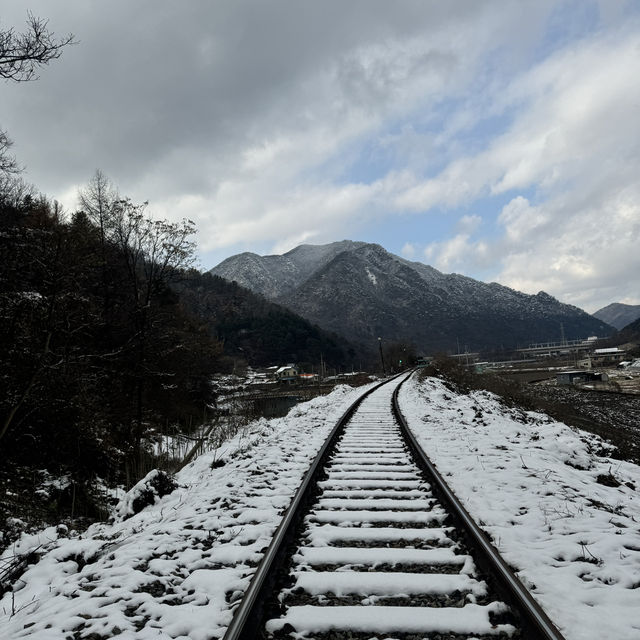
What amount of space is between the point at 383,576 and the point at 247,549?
1389 millimetres

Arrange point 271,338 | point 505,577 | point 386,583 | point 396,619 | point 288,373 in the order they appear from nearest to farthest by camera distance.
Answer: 1. point 396,619
2. point 505,577
3. point 386,583
4. point 288,373
5. point 271,338

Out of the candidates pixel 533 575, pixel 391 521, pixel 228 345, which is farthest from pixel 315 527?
pixel 228 345

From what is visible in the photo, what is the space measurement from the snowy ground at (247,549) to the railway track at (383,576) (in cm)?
29

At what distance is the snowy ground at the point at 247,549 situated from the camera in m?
2.89

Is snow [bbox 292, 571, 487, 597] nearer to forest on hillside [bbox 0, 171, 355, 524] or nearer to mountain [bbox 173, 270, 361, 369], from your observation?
forest on hillside [bbox 0, 171, 355, 524]

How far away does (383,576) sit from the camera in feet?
10.6

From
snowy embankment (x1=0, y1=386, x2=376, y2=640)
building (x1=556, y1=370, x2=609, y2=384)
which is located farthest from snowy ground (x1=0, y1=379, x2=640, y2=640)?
building (x1=556, y1=370, x2=609, y2=384)

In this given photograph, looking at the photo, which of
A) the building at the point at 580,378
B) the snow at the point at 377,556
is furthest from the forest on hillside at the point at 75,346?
the building at the point at 580,378

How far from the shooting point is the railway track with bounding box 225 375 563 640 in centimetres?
264

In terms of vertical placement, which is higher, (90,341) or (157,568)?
(90,341)

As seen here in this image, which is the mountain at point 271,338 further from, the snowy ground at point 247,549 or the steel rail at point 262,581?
the steel rail at point 262,581

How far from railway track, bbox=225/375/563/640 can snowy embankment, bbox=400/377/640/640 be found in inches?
13.4

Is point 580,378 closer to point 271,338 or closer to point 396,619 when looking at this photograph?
point 396,619

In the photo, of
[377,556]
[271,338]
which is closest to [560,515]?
[377,556]
